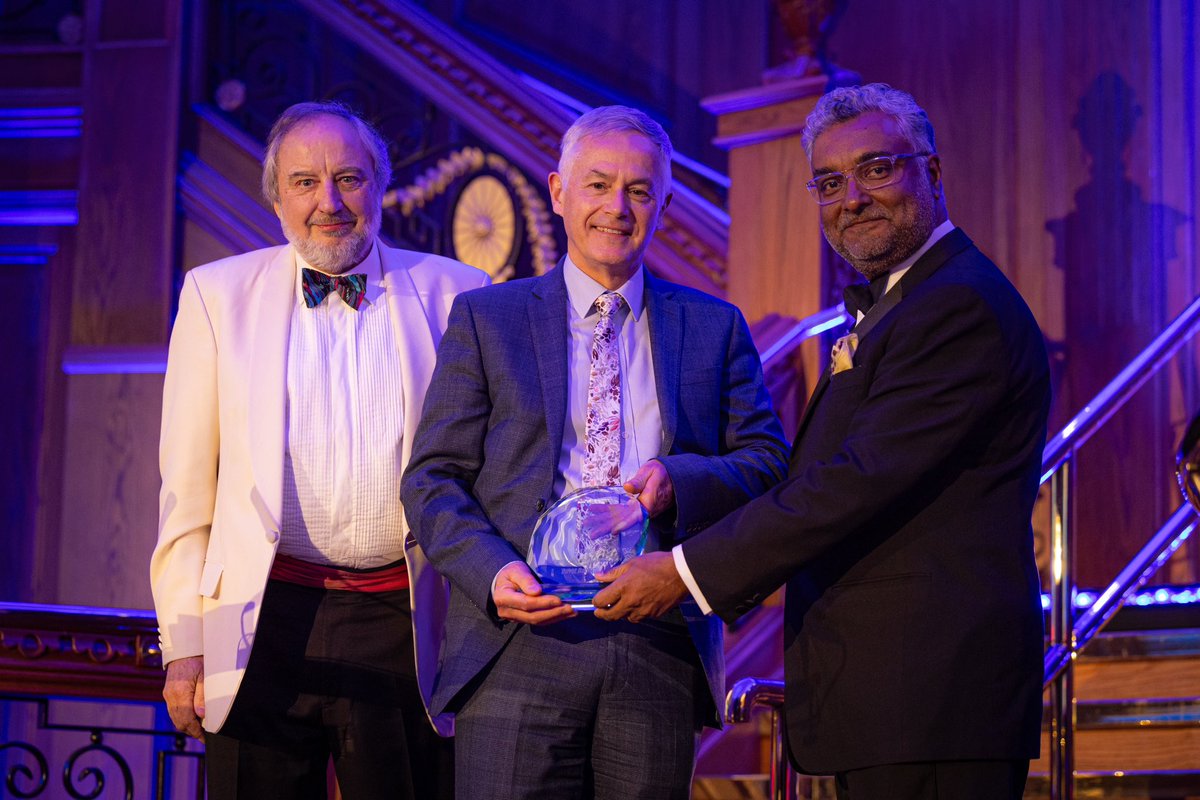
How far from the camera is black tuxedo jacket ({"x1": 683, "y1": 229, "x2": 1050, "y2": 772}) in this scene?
191 cm

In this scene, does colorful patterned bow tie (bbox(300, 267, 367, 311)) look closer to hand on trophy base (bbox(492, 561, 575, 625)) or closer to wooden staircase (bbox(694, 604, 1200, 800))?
hand on trophy base (bbox(492, 561, 575, 625))

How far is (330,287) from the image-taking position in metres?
2.48

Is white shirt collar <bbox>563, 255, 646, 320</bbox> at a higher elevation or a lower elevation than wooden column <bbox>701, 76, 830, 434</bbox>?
lower

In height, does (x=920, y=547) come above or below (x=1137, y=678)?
above

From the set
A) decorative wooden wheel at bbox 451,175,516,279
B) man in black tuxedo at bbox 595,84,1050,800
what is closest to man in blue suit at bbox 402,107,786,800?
man in black tuxedo at bbox 595,84,1050,800

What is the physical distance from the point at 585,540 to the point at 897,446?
0.48 m

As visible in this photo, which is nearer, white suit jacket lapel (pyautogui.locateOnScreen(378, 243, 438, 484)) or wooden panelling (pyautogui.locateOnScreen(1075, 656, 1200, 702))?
white suit jacket lapel (pyautogui.locateOnScreen(378, 243, 438, 484))

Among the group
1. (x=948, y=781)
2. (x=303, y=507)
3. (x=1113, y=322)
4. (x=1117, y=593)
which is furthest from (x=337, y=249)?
(x=1113, y=322)

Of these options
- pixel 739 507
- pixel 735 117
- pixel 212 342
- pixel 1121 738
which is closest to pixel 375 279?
pixel 212 342

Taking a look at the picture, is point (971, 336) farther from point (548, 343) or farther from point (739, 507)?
point (548, 343)

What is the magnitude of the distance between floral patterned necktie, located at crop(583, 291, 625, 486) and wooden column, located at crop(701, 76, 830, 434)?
1.84 m

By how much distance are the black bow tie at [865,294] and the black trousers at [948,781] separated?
0.72m

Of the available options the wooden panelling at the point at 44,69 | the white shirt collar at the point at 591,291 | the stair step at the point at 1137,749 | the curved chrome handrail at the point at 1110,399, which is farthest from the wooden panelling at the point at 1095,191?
the wooden panelling at the point at 44,69

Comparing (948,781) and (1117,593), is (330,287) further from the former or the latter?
(1117,593)
